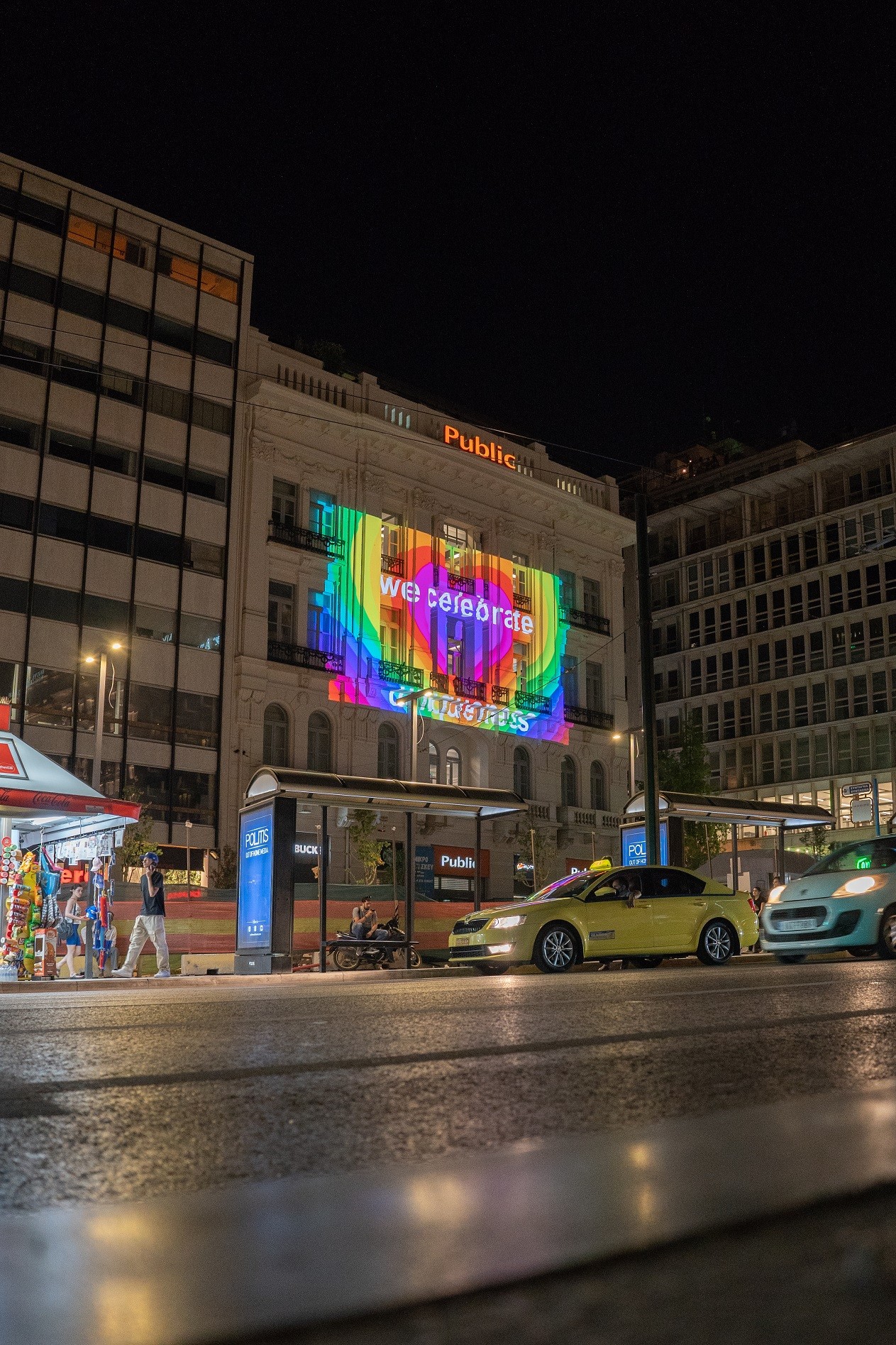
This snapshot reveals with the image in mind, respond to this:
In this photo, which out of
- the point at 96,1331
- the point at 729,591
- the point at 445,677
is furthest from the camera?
the point at 729,591

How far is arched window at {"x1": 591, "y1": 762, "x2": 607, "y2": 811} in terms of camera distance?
5388cm

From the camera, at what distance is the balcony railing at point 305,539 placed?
44625 millimetres

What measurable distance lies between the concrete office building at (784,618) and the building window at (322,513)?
30.5 meters

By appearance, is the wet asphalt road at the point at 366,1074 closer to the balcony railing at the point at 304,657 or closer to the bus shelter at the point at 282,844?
the bus shelter at the point at 282,844

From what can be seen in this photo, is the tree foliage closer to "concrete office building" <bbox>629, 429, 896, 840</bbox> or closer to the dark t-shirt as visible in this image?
"concrete office building" <bbox>629, 429, 896, 840</bbox>

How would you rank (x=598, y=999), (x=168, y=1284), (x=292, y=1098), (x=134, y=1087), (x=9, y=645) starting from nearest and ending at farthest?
(x=168, y=1284), (x=292, y=1098), (x=134, y=1087), (x=598, y=999), (x=9, y=645)

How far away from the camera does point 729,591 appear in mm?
75500

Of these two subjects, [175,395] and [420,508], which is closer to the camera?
[175,395]

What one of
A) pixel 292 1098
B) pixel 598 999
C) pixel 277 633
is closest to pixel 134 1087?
pixel 292 1098

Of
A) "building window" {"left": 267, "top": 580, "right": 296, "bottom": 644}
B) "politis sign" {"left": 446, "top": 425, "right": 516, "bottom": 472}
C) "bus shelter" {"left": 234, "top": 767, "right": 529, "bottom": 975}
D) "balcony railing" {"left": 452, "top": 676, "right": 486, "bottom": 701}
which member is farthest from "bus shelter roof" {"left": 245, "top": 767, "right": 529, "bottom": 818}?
"politis sign" {"left": 446, "top": 425, "right": 516, "bottom": 472}

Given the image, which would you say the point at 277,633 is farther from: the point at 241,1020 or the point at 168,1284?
the point at 168,1284

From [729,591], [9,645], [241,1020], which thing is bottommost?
[241,1020]

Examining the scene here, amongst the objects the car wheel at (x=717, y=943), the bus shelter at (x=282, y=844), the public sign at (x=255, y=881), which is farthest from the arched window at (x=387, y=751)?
the car wheel at (x=717, y=943)

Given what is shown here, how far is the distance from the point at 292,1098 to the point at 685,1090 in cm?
118
